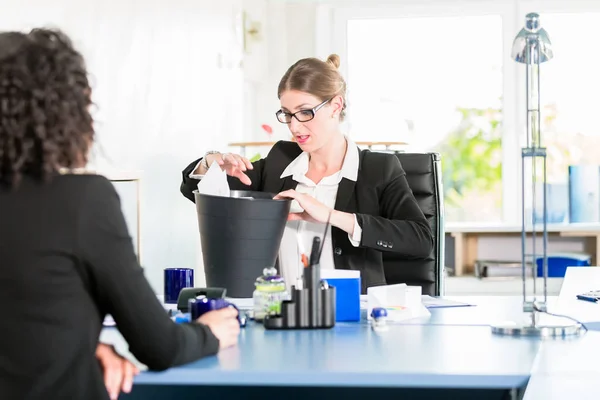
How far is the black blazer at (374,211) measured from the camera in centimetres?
242

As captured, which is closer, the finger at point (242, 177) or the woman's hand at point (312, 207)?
the woman's hand at point (312, 207)

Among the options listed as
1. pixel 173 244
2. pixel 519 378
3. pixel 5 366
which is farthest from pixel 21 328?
pixel 173 244

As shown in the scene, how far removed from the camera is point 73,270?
A: 124 cm

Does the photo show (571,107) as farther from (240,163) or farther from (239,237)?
(239,237)

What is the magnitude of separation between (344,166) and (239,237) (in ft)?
2.50

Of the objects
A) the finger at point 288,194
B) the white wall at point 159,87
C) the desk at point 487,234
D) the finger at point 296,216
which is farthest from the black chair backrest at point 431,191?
the desk at point 487,234

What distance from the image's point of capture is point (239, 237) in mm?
1944

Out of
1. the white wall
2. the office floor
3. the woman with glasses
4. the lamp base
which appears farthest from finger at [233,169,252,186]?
the office floor

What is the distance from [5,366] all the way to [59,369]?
0.24ft

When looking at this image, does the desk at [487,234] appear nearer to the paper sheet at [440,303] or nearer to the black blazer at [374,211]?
the black blazer at [374,211]

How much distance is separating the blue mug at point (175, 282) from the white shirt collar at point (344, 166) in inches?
23.8

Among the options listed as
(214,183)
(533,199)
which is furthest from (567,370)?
(214,183)

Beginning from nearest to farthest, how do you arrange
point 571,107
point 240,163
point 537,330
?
point 537,330
point 240,163
point 571,107

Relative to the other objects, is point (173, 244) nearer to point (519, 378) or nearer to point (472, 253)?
point (472, 253)
